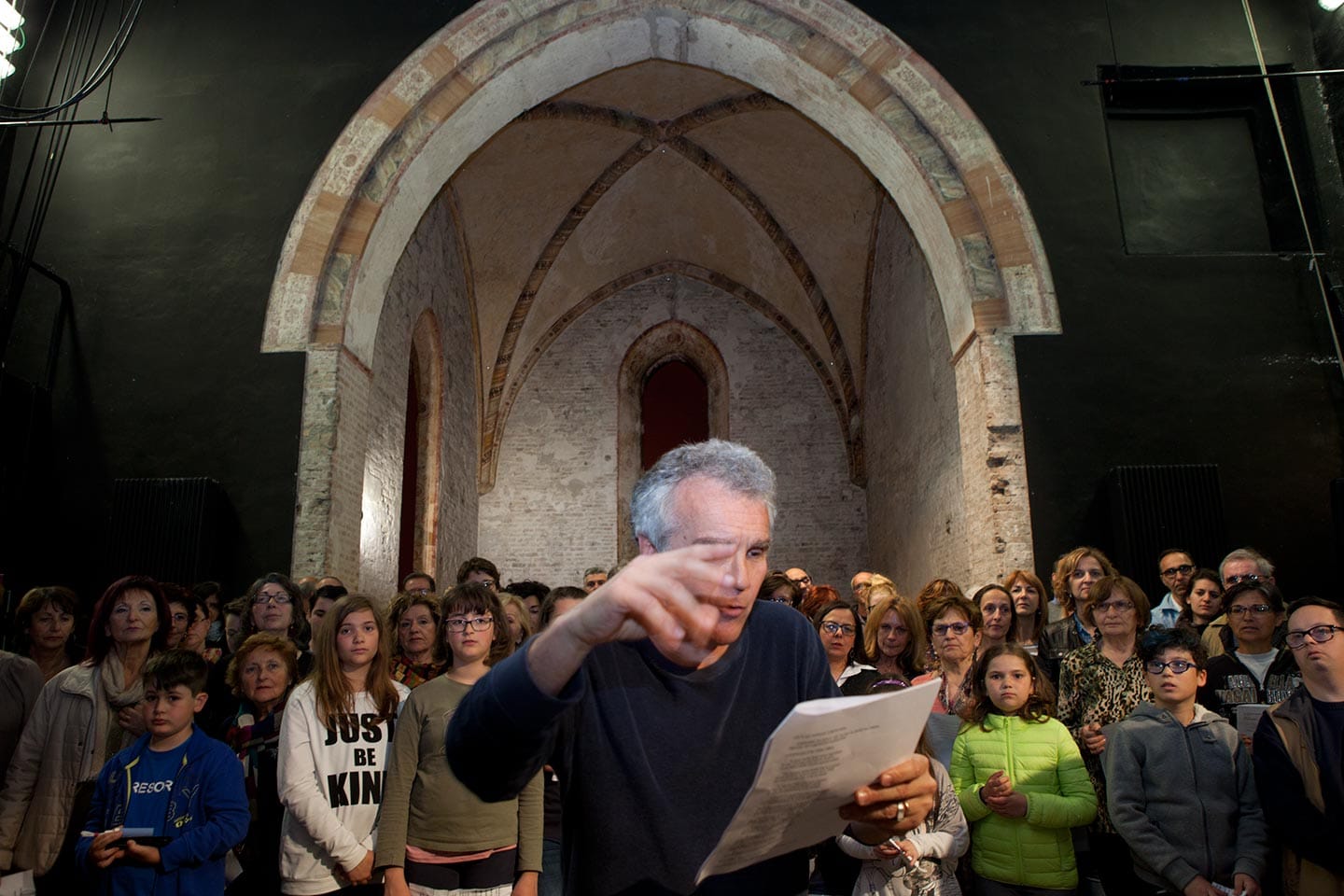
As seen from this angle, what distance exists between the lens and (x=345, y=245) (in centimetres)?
827

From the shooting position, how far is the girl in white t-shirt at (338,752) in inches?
135

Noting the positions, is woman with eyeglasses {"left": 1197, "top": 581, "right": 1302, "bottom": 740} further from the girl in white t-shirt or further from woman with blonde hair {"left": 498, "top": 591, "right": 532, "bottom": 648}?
the girl in white t-shirt

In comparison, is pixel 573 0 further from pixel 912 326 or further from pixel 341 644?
pixel 341 644

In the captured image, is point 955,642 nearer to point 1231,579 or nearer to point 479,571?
point 1231,579

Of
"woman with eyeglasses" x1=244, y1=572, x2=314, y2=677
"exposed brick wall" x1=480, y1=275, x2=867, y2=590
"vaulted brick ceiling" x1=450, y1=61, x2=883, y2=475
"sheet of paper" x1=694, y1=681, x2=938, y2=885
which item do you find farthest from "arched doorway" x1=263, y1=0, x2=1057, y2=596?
"sheet of paper" x1=694, y1=681, x2=938, y2=885

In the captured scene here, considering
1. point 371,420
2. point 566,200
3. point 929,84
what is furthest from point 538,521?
point 929,84

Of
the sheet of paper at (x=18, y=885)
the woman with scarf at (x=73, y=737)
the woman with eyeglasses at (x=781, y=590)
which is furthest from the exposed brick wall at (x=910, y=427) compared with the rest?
the sheet of paper at (x=18, y=885)

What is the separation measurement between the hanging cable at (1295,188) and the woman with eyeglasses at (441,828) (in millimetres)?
7587

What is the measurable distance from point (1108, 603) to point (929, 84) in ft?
18.7

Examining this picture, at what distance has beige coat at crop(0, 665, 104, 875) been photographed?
151 inches

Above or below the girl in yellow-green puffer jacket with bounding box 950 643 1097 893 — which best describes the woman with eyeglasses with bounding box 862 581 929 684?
above

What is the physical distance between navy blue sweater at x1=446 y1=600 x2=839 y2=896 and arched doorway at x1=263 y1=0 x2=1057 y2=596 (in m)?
6.40

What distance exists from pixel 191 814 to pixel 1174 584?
5.59m

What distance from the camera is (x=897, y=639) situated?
4.55 metres
